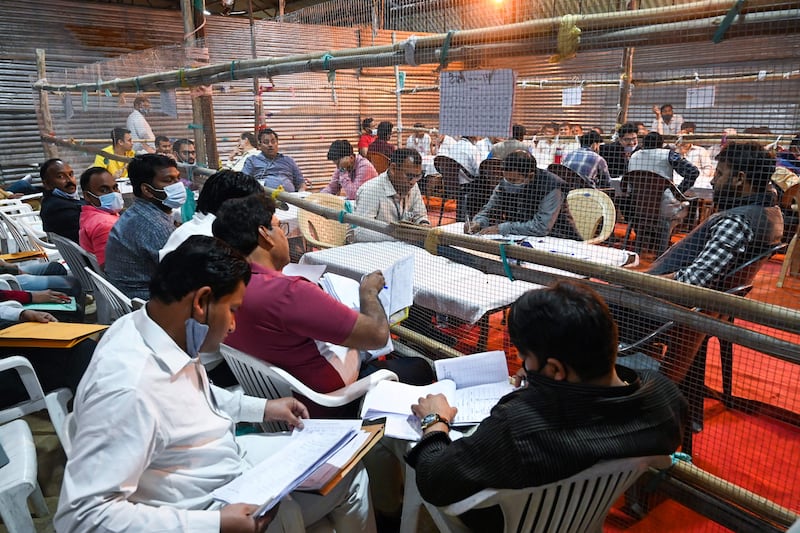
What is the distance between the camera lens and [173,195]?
3092mm

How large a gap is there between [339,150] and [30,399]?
3.17 meters

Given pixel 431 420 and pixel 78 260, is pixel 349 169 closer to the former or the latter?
pixel 78 260

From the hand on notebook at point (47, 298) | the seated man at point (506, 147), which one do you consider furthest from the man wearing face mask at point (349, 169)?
the hand on notebook at point (47, 298)

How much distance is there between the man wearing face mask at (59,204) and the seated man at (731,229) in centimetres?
410

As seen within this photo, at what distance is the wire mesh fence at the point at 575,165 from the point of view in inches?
57.3

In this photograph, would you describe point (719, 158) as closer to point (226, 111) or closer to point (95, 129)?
point (226, 111)

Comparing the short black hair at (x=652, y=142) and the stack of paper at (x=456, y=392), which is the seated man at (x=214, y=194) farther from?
the short black hair at (x=652, y=142)

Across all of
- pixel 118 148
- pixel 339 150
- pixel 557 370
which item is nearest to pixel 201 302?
pixel 557 370

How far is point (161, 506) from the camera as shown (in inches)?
46.3

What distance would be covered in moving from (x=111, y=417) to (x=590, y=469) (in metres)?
1.04

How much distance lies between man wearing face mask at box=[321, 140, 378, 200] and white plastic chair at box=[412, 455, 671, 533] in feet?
12.2

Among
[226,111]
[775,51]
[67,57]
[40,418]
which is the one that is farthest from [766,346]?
[67,57]

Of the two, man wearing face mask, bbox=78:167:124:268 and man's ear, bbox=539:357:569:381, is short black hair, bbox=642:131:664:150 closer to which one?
man's ear, bbox=539:357:569:381

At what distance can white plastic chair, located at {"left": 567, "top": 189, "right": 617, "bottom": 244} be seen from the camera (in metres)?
3.83
